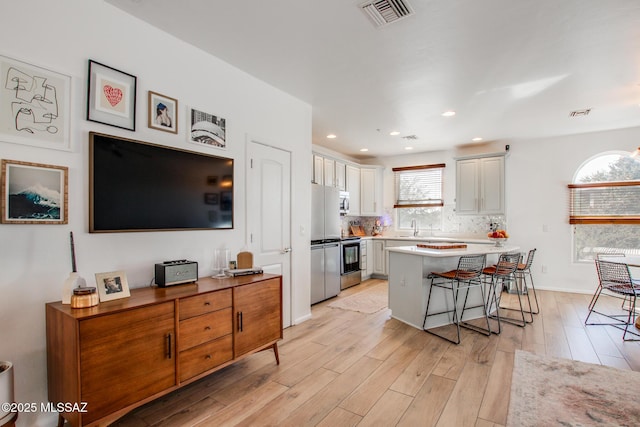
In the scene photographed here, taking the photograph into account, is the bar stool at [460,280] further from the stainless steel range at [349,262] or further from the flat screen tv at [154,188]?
the flat screen tv at [154,188]

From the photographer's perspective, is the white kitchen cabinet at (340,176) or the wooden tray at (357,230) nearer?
the white kitchen cabinet at (340,176)

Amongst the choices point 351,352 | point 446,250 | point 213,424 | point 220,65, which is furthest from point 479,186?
point 213,424

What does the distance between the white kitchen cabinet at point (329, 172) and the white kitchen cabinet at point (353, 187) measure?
51 cm

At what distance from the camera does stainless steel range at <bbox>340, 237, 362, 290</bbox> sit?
573 centimetres

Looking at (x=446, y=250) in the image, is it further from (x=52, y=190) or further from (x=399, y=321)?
(x=52, y=190)

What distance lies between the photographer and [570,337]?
11.4 feet

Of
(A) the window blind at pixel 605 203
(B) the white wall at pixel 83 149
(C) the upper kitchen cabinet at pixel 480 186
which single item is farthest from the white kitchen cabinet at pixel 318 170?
(A) the window blind at pixel 605 203

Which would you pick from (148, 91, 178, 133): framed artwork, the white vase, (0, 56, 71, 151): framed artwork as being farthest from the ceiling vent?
the white vase

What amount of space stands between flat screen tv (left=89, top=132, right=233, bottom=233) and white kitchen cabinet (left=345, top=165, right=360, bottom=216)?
393 cm

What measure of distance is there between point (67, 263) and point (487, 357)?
3.42m

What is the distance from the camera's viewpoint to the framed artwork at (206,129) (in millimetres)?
2779

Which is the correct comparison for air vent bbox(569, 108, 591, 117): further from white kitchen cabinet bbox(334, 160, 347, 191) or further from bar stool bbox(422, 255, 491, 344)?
white kitchen cabinet bbox(334, 160, 347, 191)

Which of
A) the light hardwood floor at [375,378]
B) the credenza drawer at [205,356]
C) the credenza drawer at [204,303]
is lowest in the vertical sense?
the light hardwood floor at [375,378]

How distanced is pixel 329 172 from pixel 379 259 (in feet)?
7.34
